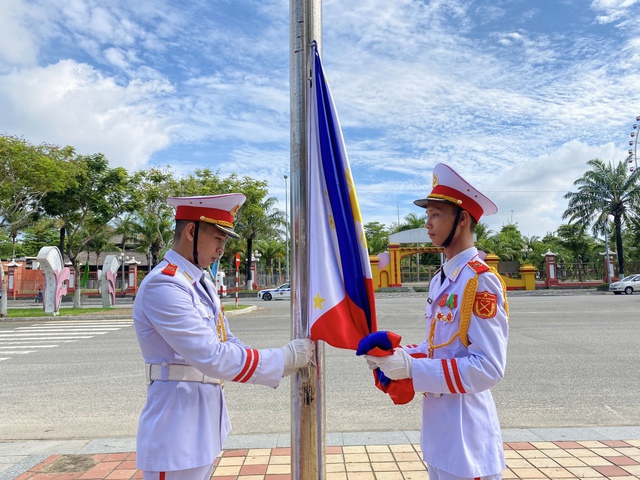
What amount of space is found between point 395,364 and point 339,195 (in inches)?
33.3

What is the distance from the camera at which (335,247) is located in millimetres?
2273

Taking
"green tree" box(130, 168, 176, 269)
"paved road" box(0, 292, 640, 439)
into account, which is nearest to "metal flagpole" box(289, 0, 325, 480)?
"paved road" box(0, 292, 640, 439)

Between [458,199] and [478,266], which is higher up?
[458,199]

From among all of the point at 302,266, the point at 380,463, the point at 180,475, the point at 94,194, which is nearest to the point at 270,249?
the point at 94,194

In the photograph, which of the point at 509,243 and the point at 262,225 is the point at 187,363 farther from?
the point at 509,243

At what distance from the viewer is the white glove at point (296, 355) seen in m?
2.02

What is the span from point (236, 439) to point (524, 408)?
3127 mm

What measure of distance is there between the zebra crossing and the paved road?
0.53 meters

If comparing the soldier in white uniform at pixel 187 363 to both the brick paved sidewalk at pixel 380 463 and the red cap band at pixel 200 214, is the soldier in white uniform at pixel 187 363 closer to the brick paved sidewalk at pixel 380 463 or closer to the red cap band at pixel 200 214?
the red cap band at pixel 200 214

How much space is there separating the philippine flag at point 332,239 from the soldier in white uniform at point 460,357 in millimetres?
295

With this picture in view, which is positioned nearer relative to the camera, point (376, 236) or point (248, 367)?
point (248, 367)

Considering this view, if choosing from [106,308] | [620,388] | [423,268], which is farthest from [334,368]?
[423,268]

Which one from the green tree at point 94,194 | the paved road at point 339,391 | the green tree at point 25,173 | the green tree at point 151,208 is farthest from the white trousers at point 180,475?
the green tree at point 94,194

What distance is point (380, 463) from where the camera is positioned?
3.60 meters
